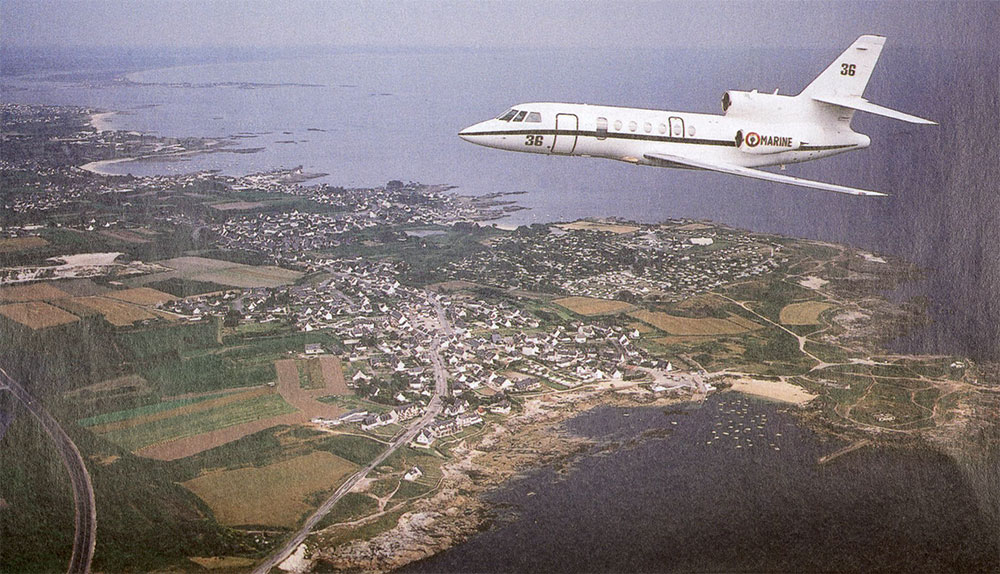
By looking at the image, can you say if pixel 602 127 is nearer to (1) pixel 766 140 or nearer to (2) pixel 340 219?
(1) pixel 766 140

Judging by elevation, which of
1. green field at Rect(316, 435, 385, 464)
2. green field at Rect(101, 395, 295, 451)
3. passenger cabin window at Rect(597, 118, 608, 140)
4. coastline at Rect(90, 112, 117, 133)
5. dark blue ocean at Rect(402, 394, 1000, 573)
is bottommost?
dark blue ocean at Rect(402, 394, 1000, 573)

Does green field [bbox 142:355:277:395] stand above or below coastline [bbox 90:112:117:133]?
below

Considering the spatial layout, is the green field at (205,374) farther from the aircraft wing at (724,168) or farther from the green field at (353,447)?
the aircraft wing at (724,168)

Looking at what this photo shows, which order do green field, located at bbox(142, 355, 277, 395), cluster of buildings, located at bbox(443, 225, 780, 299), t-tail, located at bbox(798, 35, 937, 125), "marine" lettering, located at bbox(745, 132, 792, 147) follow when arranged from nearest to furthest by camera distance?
"marine" lettering, located at bbox(745, 132, 792, 147), t-tail, located at bbox(798, 35, 937, 125), green field, located at bbox(142, 355, 277, 395), cluster of buildings, located at bbox(443, 225, 780, 299)

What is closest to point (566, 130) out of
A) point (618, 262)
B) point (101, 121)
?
point (618, 262)

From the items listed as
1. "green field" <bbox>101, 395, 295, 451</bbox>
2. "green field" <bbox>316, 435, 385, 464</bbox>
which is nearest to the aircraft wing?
"green field" <bbox>316, 435, 385, 464</bbox>

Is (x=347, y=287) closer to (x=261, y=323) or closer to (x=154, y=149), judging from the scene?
(x=261, y=323)

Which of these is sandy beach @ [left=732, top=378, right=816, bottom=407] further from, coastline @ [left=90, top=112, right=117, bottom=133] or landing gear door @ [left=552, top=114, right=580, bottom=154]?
coastline @ [left=90, top=112, right=117, bottom=133]

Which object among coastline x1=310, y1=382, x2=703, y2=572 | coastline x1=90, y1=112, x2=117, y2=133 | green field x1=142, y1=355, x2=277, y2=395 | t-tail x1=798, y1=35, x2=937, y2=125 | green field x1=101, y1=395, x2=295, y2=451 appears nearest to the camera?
coastline x1=310, y1=382, x2=703, y2=572
